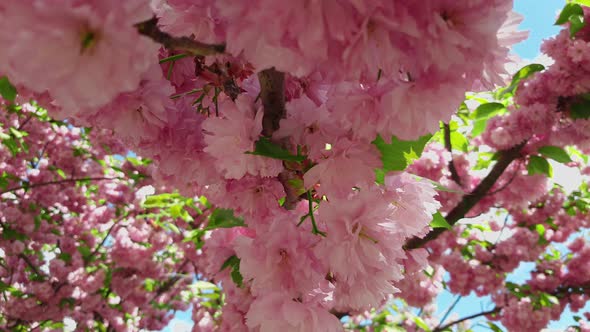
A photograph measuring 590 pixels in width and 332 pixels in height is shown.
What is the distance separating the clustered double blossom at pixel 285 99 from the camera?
1.53ft

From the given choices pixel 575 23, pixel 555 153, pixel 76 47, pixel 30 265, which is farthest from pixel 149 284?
pixel 76 47

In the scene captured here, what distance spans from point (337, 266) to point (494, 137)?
99.6 inches

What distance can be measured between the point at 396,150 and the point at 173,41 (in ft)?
1.66

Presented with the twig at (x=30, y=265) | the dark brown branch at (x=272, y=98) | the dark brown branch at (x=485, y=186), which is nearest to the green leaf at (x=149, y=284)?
the twig at (x=30, y=265)

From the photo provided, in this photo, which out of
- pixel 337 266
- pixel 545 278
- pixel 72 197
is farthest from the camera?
pixel 72 197

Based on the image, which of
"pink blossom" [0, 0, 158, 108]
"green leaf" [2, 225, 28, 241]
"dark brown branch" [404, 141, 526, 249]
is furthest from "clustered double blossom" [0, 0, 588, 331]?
"green leaf" [2, 225, 28, 241]

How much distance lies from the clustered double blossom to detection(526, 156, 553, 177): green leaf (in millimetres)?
2131

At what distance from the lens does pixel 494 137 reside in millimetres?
3010

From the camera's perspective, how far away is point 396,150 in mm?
944

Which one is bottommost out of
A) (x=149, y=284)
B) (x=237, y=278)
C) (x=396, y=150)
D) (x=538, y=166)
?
(x=149, y=284)

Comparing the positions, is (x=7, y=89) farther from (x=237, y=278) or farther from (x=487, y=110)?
(x=487, y=110)

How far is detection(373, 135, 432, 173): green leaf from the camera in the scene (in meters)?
0.94

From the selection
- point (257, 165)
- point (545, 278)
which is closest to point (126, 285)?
point (545, 278)

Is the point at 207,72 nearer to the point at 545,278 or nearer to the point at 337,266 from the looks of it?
the point at 337,266
